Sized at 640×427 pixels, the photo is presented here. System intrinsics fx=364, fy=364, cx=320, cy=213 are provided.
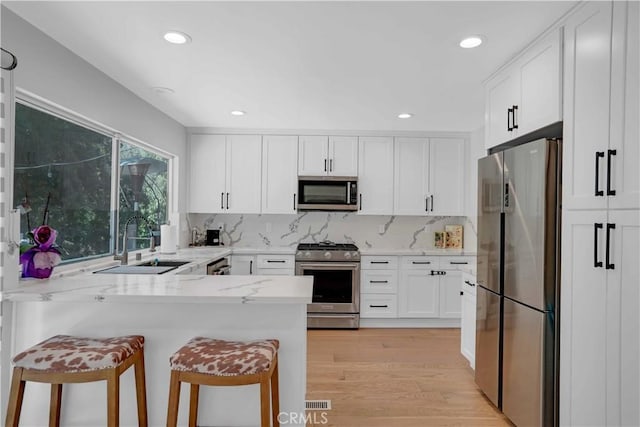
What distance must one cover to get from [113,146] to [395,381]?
297 centimetres

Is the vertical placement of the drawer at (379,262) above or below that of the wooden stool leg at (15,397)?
above

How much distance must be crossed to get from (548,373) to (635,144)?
1.22 m

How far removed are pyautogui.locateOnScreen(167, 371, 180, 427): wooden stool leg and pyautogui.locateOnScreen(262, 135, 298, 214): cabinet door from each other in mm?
3011

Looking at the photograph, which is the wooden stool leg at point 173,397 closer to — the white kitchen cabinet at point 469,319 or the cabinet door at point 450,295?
the white kitchen cabinet at point 469,319

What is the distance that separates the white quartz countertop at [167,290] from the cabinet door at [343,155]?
245 centimetres

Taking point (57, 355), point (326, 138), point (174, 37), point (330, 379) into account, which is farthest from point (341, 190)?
point (57, 355)

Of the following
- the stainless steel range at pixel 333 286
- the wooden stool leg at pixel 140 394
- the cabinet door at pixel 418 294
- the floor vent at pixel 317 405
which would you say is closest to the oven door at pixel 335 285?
the stainless steel range at pixel 333 286

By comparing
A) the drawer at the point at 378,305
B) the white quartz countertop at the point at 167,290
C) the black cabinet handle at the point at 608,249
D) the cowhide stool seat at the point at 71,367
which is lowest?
the drawer at the point at 378,305

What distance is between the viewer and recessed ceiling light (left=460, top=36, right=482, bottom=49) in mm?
2068

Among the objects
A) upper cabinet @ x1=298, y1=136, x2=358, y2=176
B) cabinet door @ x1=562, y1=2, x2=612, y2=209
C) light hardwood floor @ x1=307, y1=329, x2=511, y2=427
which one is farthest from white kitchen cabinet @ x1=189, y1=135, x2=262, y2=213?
cabinet door @ x1=562, y1=2, x2=612, y2=209

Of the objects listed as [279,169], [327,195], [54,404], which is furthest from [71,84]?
[327,195]

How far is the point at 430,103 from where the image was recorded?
3.30m

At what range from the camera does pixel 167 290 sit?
186 cm

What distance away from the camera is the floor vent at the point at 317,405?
2451mm
